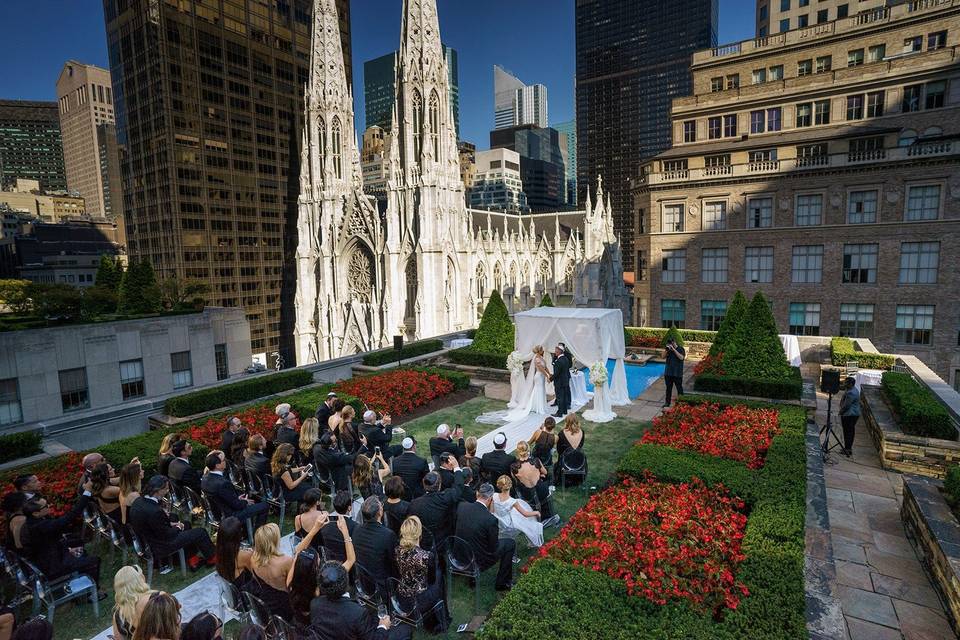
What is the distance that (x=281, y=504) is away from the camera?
9.66m

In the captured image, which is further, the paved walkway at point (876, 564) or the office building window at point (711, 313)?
the office building window at point (711, 313)

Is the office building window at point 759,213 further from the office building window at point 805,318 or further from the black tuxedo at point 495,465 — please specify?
the black tuxedo at point 495,465

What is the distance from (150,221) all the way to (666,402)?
78.5 m

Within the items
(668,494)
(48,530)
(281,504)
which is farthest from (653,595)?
(48,530)

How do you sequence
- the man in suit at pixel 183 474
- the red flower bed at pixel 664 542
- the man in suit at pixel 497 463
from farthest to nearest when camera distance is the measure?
the man in suit at pixel 497 463, the man in suit at pixel 183 474, the red flower bed at pixel 664 542

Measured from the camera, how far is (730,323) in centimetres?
1877

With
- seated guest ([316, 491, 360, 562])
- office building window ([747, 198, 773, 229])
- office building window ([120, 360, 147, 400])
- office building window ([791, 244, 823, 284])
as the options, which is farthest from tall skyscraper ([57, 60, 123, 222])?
seated guest ([316, 491, 360, 562])

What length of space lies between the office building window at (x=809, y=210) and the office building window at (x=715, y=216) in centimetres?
437

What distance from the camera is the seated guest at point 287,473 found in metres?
8.94

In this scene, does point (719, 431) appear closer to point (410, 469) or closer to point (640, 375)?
point (410, 469)

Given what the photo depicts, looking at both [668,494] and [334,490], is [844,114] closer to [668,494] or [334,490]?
[668,494]

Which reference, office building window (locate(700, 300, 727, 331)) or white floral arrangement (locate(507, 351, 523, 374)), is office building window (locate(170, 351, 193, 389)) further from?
office building window (locate(700, 300, 727, 331))

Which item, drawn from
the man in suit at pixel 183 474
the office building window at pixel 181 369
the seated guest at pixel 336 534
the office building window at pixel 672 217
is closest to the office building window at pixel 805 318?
the office building window at pixel 672 217

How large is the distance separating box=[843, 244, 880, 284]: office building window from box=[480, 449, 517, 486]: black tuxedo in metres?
32.2
